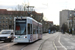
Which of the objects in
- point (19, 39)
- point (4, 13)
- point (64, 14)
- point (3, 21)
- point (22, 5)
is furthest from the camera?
point (64, 14)

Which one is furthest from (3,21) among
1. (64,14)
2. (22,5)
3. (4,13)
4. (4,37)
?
(64,14)

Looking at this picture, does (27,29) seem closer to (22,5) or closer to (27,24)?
(27,24)

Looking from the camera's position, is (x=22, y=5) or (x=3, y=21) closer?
(x=22, y=5)

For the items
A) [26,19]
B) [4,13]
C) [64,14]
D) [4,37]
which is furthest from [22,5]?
[64,14]

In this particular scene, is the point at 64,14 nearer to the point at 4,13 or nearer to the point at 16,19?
the point at 4,13

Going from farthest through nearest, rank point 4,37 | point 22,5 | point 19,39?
point 22,5
point 4,37
point 19,39

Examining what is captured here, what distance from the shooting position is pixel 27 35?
16.7 m

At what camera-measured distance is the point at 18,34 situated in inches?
655

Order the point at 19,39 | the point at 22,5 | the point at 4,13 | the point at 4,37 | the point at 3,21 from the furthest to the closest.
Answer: the point at 4,13 → the point at 3,21 → the point at 22,5 → the point at 4,37 → the point at 19,39

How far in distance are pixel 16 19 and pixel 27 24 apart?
155 centimetres

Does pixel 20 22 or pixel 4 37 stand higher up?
pixel 20 22

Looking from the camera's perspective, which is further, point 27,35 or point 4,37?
point 4,37

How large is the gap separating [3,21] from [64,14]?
9844cm

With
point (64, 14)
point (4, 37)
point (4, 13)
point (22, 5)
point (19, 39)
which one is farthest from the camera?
point (64, 14)
